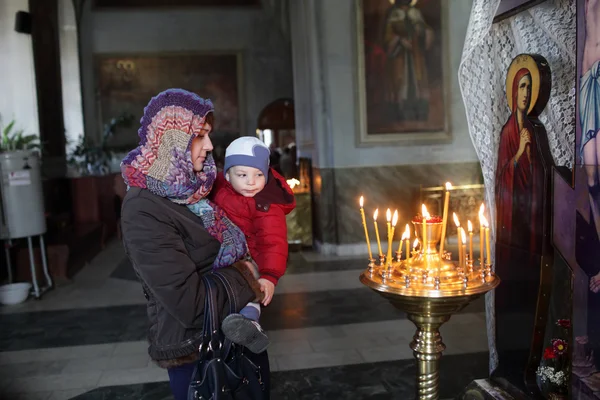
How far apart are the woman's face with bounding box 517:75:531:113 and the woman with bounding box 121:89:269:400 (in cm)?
154

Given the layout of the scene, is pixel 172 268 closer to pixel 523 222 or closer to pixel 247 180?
pixel 247 180

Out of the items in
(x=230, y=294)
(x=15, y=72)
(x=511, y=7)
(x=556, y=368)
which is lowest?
(x=556, y=368)

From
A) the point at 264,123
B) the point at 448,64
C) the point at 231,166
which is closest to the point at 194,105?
the point at 231,166

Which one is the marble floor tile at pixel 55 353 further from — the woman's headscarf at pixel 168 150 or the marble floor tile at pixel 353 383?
the woman's headscarf at pixel 168 150

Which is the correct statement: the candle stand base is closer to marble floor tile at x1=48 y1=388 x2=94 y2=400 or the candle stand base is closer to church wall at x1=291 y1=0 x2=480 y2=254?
marble floor tile at x1=48 y1=388 x2=94 y2=400

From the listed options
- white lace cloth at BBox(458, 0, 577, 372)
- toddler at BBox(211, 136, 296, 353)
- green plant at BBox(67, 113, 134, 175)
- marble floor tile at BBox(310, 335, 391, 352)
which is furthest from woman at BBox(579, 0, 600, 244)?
green plant at BBox(67, 113, 134, 175)

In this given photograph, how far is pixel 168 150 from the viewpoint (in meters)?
1.97

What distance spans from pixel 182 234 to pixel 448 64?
7.14m

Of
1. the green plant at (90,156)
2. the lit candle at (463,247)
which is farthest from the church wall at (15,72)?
the lit candle at (463,247)

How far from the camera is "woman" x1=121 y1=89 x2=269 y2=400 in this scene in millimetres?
1898

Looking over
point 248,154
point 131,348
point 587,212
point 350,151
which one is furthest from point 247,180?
point 350,151

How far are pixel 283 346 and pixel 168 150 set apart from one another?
3051 millimetres

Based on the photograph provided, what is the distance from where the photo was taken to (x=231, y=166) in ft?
7.79

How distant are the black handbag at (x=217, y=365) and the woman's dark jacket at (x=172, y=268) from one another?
28mm
